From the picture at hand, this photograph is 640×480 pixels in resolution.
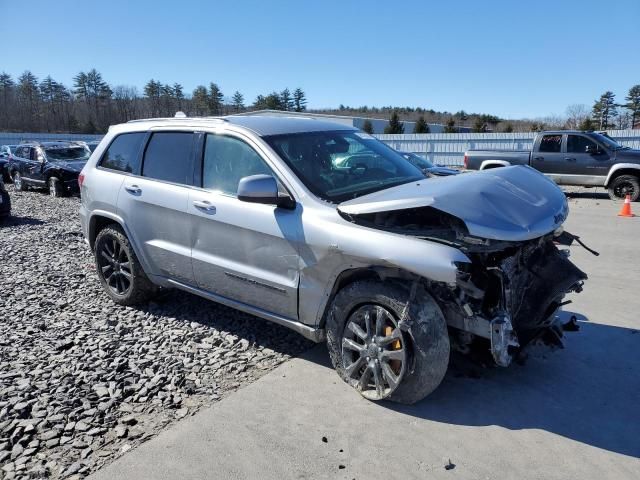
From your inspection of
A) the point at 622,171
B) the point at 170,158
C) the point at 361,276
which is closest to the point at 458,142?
the point at 622,171

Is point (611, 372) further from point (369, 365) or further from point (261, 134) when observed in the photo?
point (261, 134)

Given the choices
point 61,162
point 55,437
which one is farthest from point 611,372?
point 61,162

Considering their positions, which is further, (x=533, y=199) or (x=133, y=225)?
(x=133, y=225)

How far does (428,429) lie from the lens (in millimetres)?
3180

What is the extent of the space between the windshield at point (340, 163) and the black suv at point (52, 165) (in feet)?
47.9

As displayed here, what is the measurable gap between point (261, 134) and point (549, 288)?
8.33ft

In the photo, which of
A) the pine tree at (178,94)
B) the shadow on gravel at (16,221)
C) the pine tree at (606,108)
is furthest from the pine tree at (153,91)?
the shadow on gravel at (16,221)

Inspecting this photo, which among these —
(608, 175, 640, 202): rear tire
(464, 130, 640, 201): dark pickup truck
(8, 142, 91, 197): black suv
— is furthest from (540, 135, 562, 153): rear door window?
(8, 142, 91, 197): black suv

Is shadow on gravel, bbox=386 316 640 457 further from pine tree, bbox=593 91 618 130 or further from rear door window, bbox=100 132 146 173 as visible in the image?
pine tree, bbox=593 91 618 130

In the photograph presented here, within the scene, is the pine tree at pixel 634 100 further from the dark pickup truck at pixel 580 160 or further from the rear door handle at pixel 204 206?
the rear door handle at pixel 204 206

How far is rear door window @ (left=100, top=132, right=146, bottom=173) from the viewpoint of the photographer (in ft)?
16.7

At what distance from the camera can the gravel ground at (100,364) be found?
10.2 feet

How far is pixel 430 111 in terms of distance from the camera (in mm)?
92688

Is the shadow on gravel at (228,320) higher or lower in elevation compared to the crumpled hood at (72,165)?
lower
